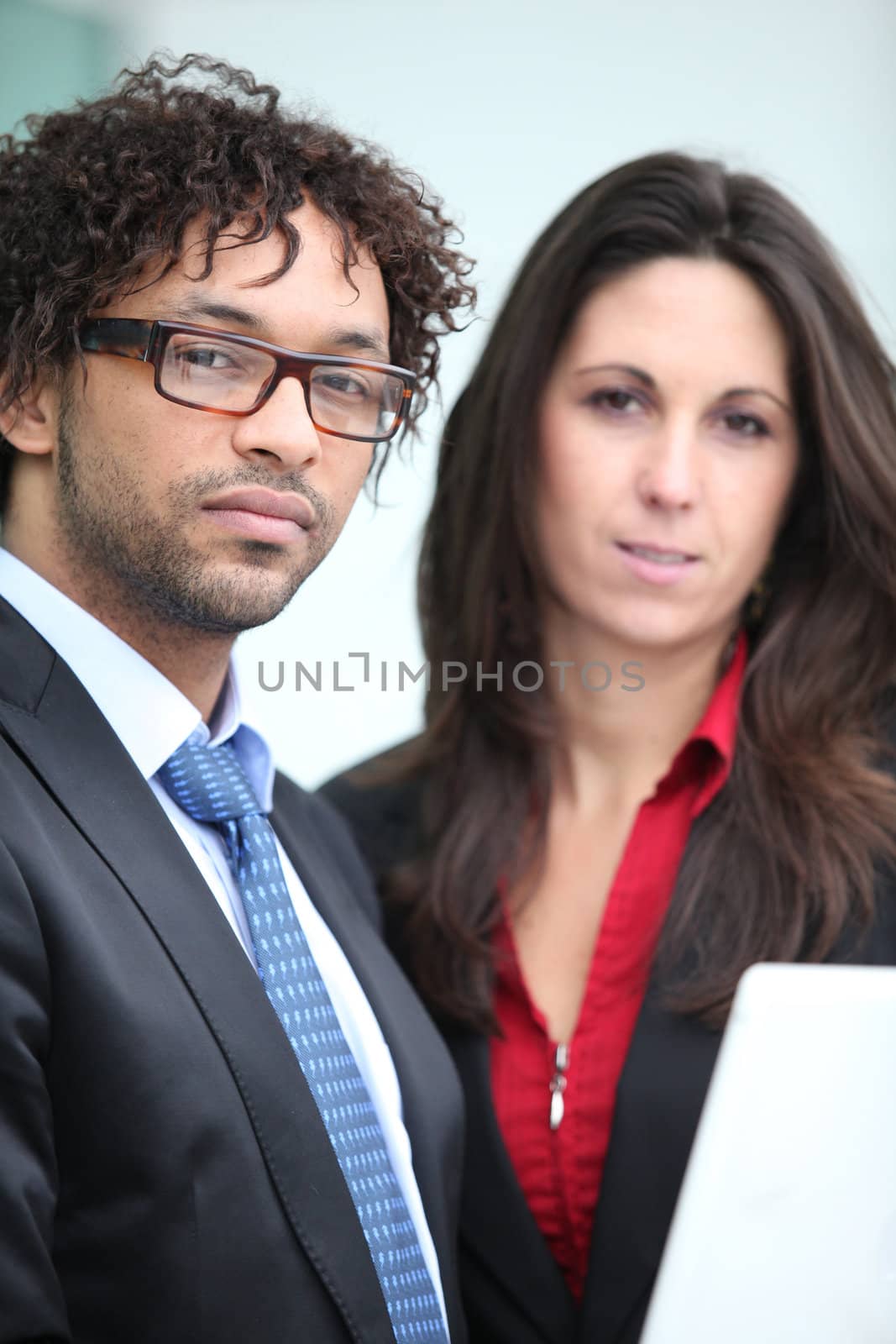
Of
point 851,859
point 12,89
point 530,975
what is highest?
point 12,89

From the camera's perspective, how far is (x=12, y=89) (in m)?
2.71

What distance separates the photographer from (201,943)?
1.25 m

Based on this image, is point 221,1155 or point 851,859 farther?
point 851,859

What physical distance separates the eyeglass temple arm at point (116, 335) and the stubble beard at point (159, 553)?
3.5 inches

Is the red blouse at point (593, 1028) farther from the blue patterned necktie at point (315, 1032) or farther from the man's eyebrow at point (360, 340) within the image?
the man's eyebrow at point (360, 340)

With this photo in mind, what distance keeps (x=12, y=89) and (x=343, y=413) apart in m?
1.73

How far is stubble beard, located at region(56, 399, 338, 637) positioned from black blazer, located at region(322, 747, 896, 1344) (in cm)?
82

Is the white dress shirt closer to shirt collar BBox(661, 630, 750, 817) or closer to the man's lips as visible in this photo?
the man's lips

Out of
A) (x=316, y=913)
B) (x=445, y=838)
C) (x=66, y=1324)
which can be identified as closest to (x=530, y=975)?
(x=445, y=838)

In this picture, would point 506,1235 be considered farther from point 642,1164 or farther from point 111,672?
point 111,672

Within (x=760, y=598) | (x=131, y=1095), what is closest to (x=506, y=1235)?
(x=131, y=1095)

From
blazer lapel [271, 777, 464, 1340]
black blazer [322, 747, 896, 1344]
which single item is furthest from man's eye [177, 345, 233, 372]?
black blazer [322, 747, 896, 1344]

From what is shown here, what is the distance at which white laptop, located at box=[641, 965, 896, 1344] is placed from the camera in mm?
1053

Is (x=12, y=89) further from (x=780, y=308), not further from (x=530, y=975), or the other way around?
(x=530, y=975)
